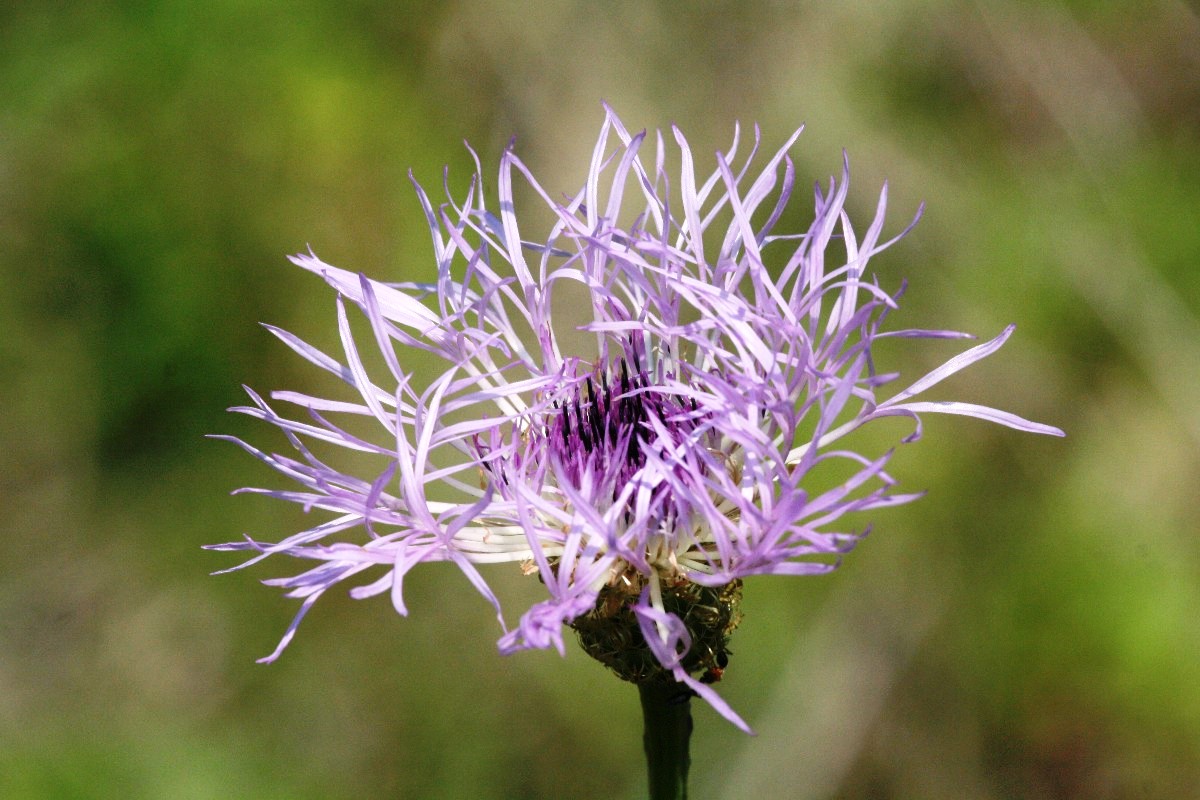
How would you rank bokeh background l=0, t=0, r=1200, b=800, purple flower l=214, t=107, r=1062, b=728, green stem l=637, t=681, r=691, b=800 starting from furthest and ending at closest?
1. bokeh background l=0, t=0, r=1200, b=800
2. green stem l=637, t=681, r=691, b=800
3. purple flower l=214, t=107, r=1062, b=728

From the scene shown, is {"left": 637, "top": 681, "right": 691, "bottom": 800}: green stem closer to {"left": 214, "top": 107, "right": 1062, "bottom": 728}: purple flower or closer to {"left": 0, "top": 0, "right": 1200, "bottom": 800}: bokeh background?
{"left": 214, "top": 107, "right": 1062, "bottom": 728}: purple flower

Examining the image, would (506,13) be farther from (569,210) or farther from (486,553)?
(486,553)

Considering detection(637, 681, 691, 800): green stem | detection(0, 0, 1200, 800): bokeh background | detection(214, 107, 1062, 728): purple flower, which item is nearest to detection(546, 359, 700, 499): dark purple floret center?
detection(214, 107, 1062, 728): purple flower

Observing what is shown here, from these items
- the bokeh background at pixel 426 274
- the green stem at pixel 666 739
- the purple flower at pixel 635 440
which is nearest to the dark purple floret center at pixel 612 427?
the purple flower at pixel 635 440

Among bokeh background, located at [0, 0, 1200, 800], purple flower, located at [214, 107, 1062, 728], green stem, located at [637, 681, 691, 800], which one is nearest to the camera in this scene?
purple flower, located at [214, 107, 1062, 728]

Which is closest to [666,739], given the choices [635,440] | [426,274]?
[635,440]

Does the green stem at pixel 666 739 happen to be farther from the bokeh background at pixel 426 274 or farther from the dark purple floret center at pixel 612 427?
the bokeh background at pixel 426 274

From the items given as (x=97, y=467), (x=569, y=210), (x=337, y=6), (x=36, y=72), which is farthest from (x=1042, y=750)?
(x=36, y=72)
